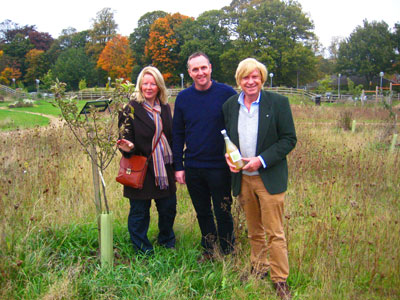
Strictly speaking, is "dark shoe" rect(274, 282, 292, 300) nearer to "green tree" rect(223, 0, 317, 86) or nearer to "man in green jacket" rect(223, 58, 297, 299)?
"man in green jacket" rect(223, 58, 297, 299)

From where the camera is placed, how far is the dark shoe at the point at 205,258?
3.52 m

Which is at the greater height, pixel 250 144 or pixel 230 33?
pixel 230 33

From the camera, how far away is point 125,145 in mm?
3299

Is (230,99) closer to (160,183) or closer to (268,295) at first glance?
(160,183)

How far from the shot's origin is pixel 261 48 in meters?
44.2

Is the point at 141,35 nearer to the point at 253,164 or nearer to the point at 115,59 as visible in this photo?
the point at 115,59

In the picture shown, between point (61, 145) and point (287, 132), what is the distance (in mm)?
5884

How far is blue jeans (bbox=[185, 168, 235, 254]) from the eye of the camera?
3.36 meters

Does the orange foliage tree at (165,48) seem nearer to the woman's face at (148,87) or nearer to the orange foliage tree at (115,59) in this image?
the orange foliage tree at (115,59)

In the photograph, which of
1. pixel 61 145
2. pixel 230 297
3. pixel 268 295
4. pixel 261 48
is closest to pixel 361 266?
pixel 268 295

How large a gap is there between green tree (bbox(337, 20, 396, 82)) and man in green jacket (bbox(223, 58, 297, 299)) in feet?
185

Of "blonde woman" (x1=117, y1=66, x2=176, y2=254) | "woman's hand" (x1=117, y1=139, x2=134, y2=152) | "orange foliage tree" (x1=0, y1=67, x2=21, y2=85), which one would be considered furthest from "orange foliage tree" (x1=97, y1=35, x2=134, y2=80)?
"woman's hand" (x1=117, y1=139, x2=134, y2=152)

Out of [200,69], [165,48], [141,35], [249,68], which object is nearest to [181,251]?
[200,69]

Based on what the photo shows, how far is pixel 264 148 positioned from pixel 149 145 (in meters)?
1.18
